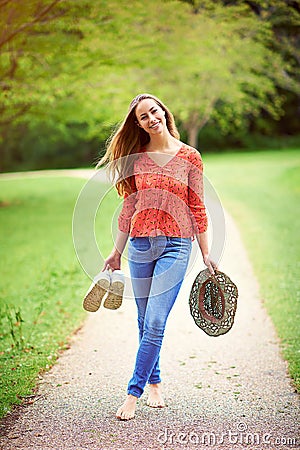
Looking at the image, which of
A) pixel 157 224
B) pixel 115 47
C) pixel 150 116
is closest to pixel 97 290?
pixel 157 224

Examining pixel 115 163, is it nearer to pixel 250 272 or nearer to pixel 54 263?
pixel 250 272

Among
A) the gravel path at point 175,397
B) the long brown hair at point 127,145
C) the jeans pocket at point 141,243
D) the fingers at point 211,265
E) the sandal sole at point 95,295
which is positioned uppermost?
the long brown hair at point 127,145

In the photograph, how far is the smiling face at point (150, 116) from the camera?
Result: 404 cm

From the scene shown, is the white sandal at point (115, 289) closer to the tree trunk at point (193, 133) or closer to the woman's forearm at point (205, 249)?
the woman's forearm at point (205, 249)

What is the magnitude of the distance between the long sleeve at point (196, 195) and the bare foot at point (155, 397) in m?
1.11

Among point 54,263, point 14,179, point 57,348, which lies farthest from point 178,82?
point 57,348

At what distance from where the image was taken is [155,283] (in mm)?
3996

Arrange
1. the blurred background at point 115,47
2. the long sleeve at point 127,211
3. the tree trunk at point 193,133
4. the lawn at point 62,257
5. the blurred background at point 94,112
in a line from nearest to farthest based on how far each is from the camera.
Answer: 1. the long sleeve at point 127,211
2. the lawn at point 62,257
3. the blurred background at point 94,112
4. the blurred background at point 115,47
5. the tree trunk at point 193,133

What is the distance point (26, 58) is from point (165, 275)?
10345 mm

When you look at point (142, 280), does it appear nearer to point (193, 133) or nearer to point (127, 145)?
point (127, 145)

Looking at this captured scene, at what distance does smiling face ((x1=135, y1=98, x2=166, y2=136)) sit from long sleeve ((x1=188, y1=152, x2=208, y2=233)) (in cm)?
28

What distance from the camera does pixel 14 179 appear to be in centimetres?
2703

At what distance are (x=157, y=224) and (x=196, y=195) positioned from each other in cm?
30

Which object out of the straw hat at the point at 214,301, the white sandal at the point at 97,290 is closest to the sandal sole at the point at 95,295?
the white sandal at the point at 97,290
